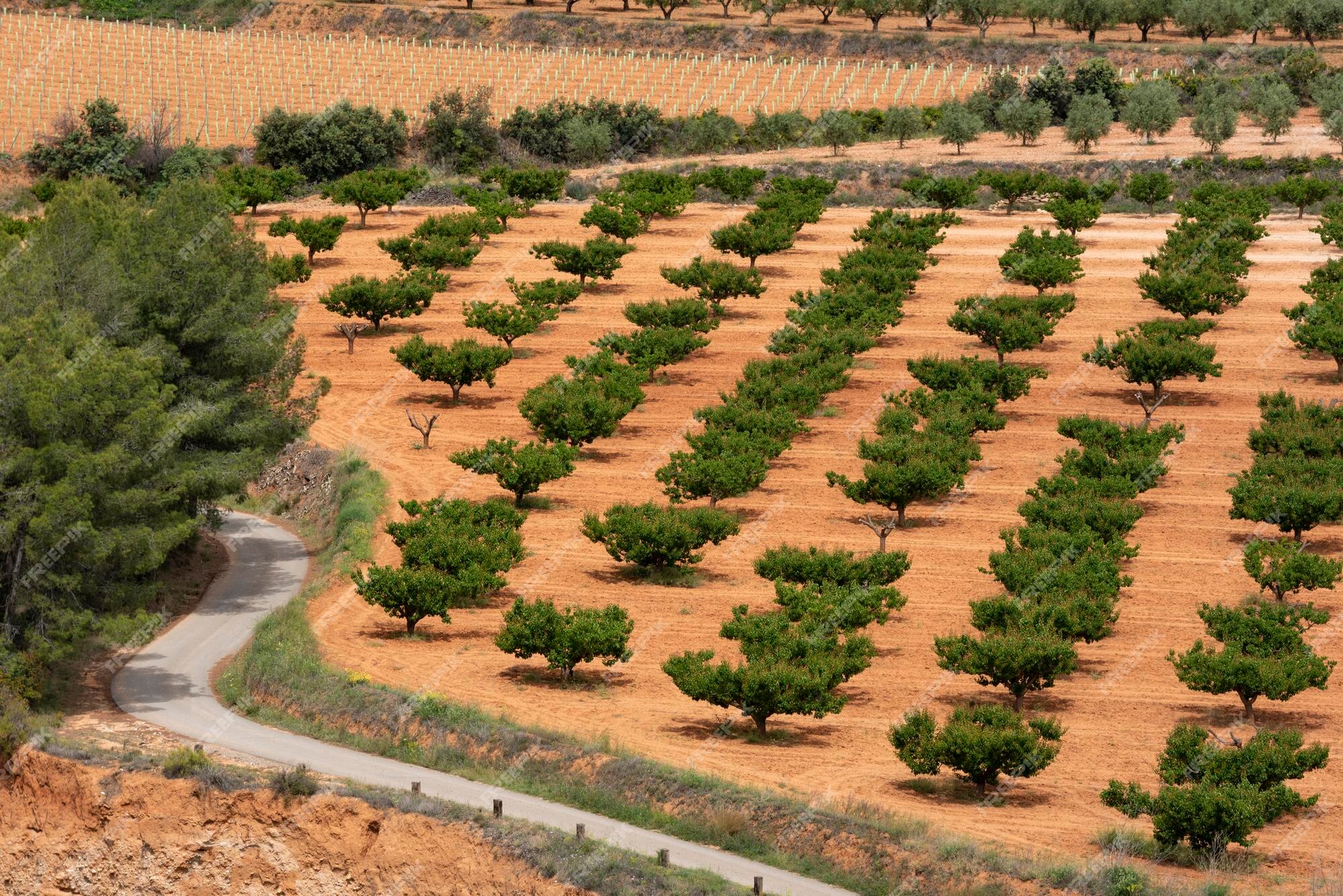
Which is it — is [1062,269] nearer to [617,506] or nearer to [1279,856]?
[617,506]

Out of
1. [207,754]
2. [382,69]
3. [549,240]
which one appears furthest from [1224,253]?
[382,69]

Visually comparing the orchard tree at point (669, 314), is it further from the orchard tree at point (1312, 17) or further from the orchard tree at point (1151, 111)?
the orchard tree at point (1312, 17)

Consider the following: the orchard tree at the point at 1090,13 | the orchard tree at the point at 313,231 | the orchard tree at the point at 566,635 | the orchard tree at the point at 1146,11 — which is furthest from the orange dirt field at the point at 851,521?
the orchard tree at the point at 1146,11

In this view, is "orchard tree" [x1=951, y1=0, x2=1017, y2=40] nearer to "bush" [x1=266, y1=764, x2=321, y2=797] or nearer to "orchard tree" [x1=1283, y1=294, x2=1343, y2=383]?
"orchard tree" [x1=1283, y1=294, x2=1343, y2=383]

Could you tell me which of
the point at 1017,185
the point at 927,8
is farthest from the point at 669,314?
the point at 927,8

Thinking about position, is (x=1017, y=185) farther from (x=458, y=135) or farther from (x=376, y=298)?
(x=458, y=135)

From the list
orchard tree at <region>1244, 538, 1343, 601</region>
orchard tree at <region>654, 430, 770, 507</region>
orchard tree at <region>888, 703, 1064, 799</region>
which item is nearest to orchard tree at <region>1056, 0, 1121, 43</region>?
orchard tree at <region>654, 430, 770, 507</region>
